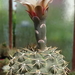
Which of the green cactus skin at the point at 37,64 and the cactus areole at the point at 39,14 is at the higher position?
the cactus areole at the point at 39,14

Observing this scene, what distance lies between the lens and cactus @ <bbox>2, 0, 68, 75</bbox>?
0.63 m

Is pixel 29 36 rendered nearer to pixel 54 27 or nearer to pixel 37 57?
pixel 54 27

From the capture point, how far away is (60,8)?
72.7 inches

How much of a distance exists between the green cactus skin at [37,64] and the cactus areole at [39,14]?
5 centimetres

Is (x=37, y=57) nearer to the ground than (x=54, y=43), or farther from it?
farther from it

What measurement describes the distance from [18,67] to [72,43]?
4.09ft

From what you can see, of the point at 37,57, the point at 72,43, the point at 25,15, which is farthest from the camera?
the point at 25,15

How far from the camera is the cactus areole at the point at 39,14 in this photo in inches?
26.0

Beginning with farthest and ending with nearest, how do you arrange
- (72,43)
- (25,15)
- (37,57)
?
Result: (25,15), (72,43), (37,57)

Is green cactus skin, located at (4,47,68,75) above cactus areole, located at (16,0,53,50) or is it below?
below

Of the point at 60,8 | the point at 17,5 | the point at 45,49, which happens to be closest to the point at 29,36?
the point at 17,5

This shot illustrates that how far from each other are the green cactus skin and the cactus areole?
0.05 m

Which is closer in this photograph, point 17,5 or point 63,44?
point 63,44

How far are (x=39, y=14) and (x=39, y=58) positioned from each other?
0.14 meters
